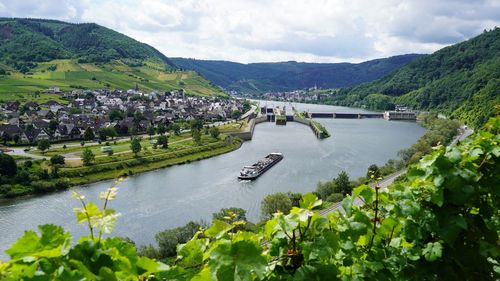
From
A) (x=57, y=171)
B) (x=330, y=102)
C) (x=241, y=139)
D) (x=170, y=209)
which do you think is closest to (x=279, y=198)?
(x=170, y=209)

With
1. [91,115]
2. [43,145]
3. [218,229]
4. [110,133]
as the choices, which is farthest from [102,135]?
[218,229]

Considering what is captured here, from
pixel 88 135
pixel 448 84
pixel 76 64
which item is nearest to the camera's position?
pixel 88 135

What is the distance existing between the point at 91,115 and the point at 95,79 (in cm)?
4305

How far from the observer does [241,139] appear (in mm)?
51406

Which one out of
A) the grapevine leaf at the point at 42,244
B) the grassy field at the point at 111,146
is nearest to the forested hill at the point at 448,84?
the grassy field at the point at 111,146

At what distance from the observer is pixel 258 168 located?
33.5m

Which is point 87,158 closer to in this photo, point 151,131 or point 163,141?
point 163,141

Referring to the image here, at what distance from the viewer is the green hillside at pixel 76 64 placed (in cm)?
8744

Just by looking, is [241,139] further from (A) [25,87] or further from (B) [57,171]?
(A) [25,87]

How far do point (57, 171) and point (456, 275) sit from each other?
32132 millimetres

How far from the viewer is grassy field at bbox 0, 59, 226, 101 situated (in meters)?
76.4

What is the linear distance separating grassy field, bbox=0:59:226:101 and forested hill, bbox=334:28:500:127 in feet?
163

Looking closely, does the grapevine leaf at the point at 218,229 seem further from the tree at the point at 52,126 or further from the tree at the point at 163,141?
the tree at the point at 52,126

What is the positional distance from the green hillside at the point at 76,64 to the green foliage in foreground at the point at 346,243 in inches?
2972
